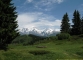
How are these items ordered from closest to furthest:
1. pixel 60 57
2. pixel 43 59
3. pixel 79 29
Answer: pixel 43 59
pixel 60 57
pixel 79 29

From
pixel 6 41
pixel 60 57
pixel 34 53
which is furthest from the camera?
pixel 6 41

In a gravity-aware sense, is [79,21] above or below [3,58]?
above

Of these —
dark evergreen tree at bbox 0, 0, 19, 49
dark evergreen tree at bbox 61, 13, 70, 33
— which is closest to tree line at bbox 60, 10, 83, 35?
dark evergreen tree at bbox 61, 13, 70, 33

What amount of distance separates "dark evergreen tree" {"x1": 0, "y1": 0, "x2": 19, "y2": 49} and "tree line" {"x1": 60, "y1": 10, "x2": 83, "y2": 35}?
67.3 meters

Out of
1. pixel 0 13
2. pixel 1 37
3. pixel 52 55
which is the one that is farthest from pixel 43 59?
pixel 0 13

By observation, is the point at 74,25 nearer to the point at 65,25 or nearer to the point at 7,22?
the point at 65,25

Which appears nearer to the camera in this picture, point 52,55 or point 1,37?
point 52,55

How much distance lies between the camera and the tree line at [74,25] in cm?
10308

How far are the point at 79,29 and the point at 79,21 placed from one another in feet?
19.1

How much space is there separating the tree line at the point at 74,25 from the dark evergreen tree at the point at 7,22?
6731 centimetres

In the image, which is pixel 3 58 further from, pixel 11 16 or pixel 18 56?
pixel 11 16

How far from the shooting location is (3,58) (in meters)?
29.9

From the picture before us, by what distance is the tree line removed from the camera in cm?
10308

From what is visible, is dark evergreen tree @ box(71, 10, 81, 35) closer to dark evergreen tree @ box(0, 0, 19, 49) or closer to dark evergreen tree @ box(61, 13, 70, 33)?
dark evergreen tree @ box(61, 13, 70, 33)
